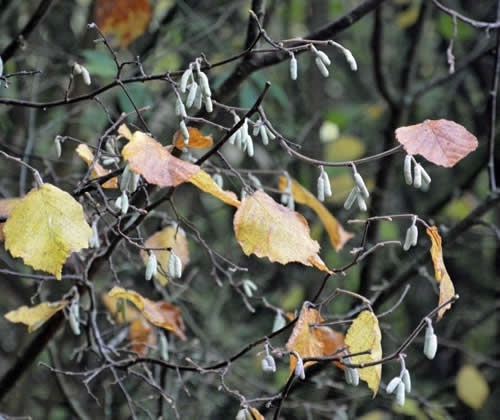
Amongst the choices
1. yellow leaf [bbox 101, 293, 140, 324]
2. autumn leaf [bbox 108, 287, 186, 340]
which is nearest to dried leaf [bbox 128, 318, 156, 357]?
yellow leaf [bbox 101, 293, 140, 324]

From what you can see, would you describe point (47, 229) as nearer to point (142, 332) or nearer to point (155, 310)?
point (155, 310)

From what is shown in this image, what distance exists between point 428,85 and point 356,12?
80 cm

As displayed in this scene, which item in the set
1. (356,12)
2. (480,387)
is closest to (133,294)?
(356,12)

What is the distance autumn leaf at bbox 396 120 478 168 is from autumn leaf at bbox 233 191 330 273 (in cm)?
15

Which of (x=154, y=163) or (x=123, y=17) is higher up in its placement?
(x=154, y=163)

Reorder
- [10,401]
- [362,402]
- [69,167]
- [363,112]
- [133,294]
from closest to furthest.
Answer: [133,294] → [10,401] → [69,167] → [362,402] → [363,112]

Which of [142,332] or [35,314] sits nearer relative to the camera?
[35,314]

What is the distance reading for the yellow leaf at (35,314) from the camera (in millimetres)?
1161

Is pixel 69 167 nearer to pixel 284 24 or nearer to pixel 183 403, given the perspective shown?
pixel 183 403

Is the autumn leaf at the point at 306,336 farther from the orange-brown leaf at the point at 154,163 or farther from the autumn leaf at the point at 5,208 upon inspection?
the autumn leaf at the point at 5,208

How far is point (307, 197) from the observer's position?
128cm

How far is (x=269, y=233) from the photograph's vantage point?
90 centimetres

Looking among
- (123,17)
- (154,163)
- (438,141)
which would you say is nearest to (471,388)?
(123,17)

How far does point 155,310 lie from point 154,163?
454 millimetres
